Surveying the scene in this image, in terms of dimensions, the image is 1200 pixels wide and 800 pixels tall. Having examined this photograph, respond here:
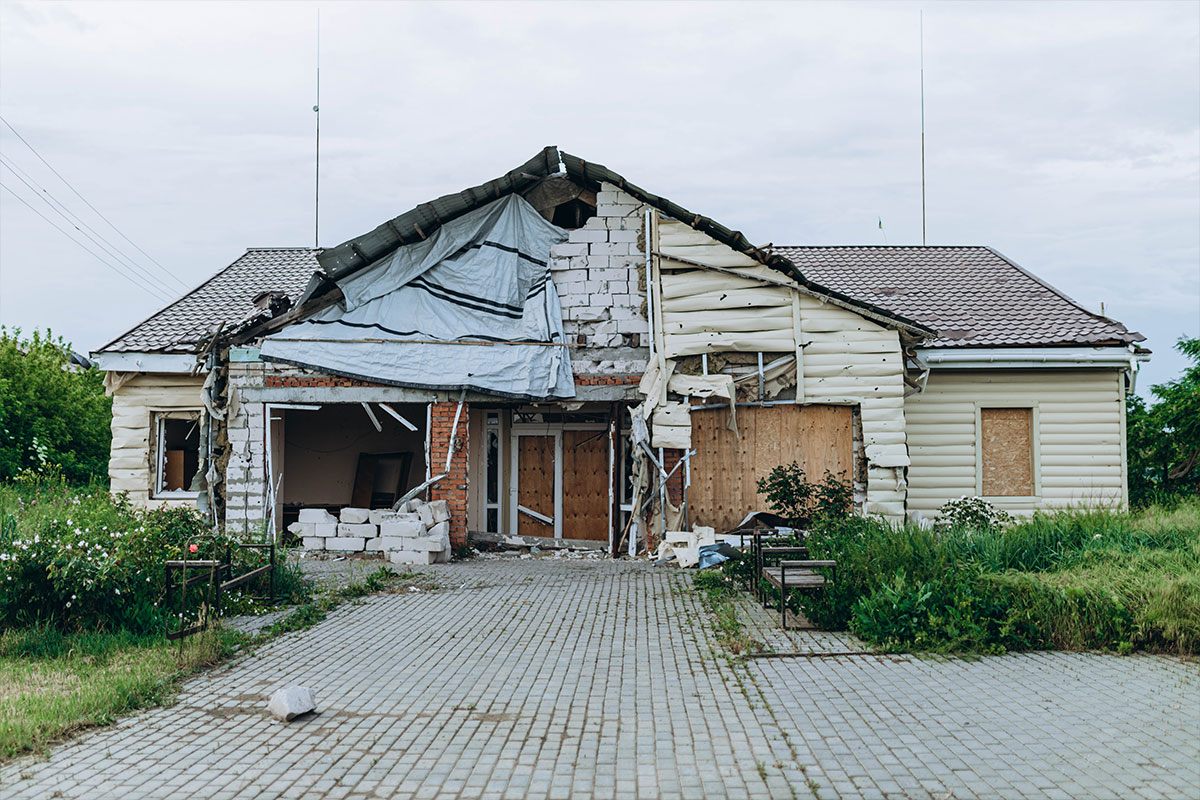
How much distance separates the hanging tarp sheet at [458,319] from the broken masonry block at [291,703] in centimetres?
898

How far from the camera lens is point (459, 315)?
1617cm

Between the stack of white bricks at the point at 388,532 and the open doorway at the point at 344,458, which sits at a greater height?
the open doorway at the point at 344,458

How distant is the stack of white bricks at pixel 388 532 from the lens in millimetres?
14930

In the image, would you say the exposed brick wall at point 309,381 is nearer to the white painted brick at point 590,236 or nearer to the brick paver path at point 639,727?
the white painted brick at point 590,236

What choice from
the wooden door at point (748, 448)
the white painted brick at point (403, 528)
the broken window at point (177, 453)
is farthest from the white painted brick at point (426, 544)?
the broken window at point (177, 453)

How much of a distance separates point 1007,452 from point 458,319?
10001 millimetres

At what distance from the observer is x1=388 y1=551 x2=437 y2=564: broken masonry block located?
14.9 metres

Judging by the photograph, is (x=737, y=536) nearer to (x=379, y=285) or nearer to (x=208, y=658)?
(x=379, y=285)

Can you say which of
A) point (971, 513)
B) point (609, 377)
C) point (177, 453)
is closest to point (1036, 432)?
point (971, 513)

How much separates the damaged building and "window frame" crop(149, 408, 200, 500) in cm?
5

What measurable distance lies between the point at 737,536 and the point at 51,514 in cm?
952

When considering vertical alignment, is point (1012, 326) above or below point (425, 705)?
above

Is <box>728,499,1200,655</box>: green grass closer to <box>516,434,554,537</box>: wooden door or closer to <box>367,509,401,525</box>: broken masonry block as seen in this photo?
<box>367,509,401,525</box>: broken masonry block

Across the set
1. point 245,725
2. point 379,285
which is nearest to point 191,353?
point 379,285
